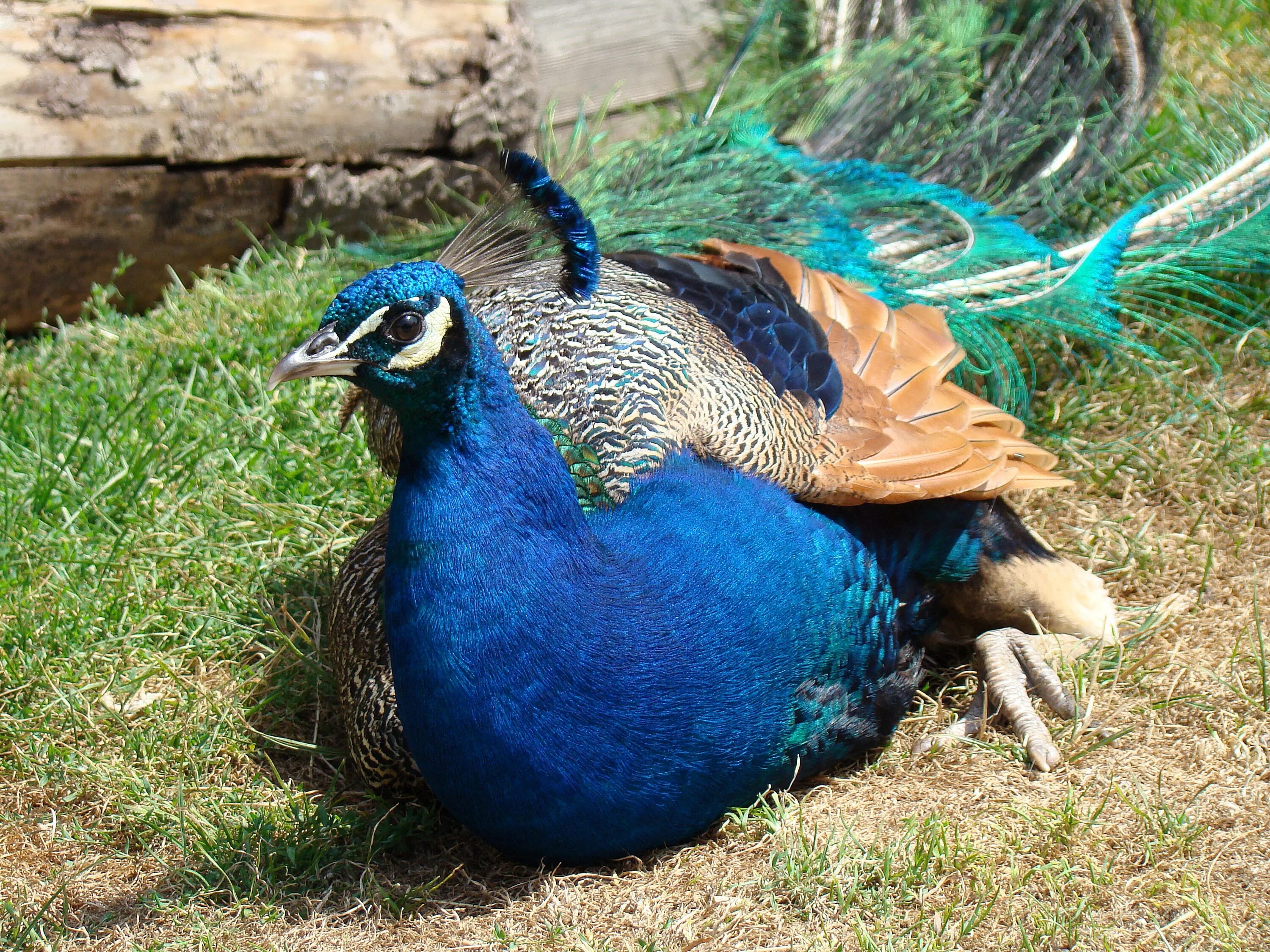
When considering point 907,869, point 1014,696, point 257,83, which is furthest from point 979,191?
point 257,83

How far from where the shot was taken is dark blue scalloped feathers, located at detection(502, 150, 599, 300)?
1.93m

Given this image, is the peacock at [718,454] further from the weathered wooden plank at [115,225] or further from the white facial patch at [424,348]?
the weathered wooden plank at [115,225]

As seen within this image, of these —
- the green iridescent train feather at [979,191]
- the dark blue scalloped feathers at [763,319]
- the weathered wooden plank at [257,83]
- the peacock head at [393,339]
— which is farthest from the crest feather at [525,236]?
the weathered wooden plank at [257,83]

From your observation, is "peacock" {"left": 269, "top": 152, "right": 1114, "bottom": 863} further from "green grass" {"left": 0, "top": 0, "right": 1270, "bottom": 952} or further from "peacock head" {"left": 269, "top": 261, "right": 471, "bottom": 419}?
"green grass" {"left": 0, "top": 0, "right": 1270, "bottom": 952}

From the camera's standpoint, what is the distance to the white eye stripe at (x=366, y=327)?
172cm

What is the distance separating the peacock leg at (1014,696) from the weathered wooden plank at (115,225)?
245cm

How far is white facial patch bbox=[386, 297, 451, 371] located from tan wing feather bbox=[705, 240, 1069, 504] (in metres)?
0.74

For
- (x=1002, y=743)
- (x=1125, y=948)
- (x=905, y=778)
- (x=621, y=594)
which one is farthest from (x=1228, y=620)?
(x=621, y=594)

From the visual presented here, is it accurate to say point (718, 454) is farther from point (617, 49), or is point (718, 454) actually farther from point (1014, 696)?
point (617, 49)

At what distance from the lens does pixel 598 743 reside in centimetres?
185

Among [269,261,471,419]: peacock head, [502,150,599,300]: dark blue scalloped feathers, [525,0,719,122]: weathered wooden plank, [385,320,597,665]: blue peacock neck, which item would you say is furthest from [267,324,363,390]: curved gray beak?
[525,0,719,122]: weathered wooden plank

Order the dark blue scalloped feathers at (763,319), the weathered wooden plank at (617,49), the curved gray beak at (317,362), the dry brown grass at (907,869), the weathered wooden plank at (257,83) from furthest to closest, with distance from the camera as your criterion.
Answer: the weathered wooden plank at (617,49) → the weathered wooden plank at (257,83) → the dark blue scalloped feathers at (763,319) → the dry brown grass at (907,869) → the curved gray beak at (317,362)

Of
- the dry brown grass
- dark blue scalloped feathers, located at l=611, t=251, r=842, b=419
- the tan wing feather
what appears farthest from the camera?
dark blue scalloped feathers, located at l=611, t=251, r=842, b=419

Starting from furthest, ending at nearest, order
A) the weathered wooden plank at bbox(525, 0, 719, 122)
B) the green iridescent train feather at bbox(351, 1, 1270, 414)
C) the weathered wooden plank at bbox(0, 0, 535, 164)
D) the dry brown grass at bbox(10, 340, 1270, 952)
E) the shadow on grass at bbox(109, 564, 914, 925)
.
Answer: the weathered wooden plank at bbox(525, 0, 719, 122), the weathered wooden plank at bbox(0, 0, 535, 164), the green iridescent train feather at bbox(351, 1, 1270, 414), the shadow on grass at bbox(109, 564, 914, 925), the dry brown grass at bbox(10, 340, 1270, 952)
